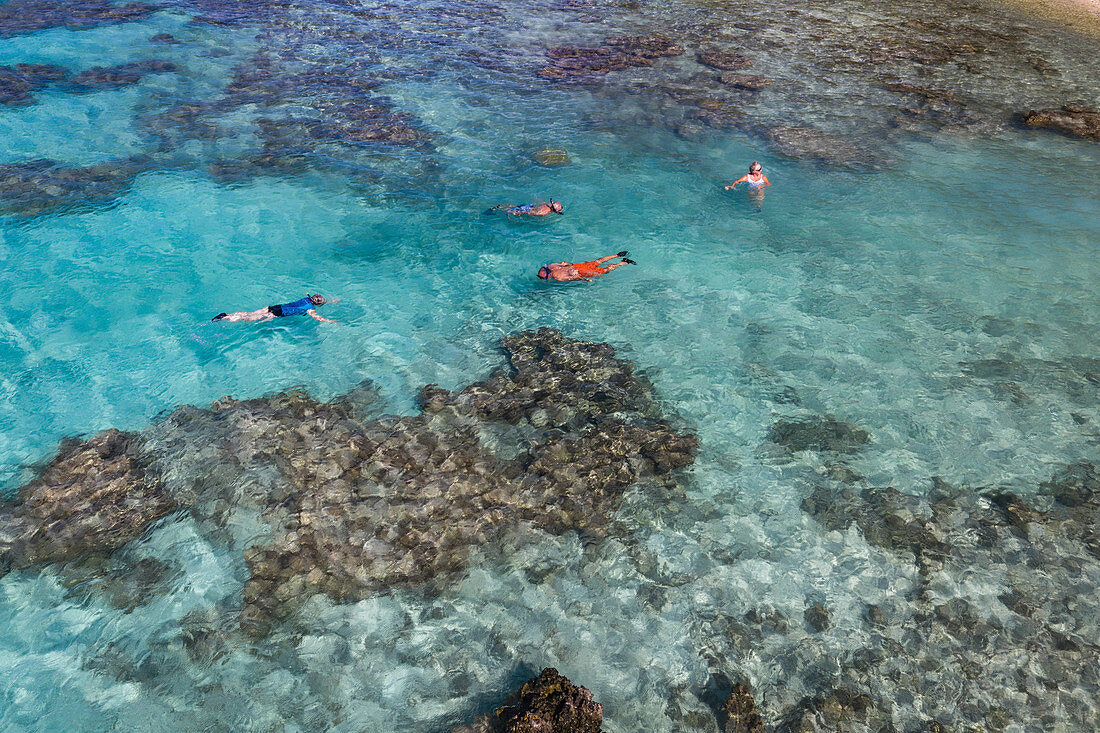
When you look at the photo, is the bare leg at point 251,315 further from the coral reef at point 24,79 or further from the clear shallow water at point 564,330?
the coral reef at point 24,79

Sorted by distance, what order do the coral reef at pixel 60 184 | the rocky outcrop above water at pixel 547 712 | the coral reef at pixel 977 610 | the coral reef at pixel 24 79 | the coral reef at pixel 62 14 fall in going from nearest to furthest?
the rocky outcrop above water at pixel 547 712 → the coral reef at pixel 977 610 → the coral reef at pixel 60 184 → the coral reef at pixel 24 79 → the coral reef at pixel 62 14

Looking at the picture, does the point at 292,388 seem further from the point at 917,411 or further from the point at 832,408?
the point at 917,411

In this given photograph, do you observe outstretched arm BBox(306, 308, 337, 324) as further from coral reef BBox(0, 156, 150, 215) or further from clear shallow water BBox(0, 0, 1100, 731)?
coral reef BBox(0, 156, 150, 215)

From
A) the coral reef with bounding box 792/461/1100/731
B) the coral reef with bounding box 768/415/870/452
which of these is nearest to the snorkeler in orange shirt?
the coral reef with bounding box 768/415/870/452

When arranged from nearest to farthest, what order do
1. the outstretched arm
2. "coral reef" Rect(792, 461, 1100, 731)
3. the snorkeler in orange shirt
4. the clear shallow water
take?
"coral reef" Rect(792, 461, 1100, 731) → the clear shallow water → the outstretched arm → the snorkeler in orange shirt

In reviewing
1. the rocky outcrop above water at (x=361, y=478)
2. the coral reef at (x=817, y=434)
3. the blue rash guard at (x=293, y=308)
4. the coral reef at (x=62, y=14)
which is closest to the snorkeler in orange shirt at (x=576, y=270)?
the rocky outcrop above water at (x=361, y=478)

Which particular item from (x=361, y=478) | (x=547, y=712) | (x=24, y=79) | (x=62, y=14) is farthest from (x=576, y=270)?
(x=62, y=14)
